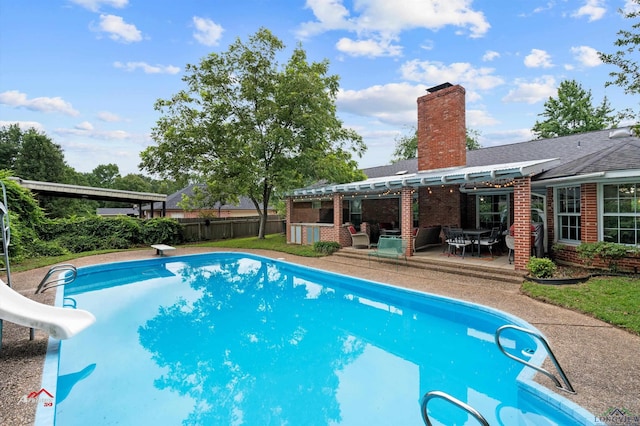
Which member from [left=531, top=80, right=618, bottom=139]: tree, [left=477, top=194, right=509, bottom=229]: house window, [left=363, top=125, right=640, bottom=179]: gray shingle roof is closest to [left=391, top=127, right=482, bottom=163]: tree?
[left=531, top=80, right=618, bottom=139]: tree

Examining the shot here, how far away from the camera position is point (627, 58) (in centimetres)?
672

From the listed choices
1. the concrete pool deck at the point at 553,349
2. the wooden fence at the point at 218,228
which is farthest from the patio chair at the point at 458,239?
the wooden fence at the point at 218,228

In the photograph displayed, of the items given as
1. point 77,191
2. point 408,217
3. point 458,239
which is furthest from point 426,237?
point 77,191

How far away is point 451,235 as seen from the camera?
11.1 metres

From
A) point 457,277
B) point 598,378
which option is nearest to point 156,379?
point 598,378

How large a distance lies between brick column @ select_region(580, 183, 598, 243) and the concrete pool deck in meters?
2.67

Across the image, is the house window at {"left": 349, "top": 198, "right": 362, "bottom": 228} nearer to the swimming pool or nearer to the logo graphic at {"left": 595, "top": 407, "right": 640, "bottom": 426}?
the swimming pool

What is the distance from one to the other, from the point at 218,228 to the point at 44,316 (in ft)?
56.4

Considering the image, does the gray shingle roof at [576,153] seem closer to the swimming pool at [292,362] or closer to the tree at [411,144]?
the swimming pool at [292,362]

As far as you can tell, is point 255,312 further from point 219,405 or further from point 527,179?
point 527,179

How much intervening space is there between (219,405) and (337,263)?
844cm

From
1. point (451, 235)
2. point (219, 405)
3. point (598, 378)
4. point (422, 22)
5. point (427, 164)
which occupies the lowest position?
point (219, 405)

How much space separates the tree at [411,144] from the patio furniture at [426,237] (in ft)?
76.8

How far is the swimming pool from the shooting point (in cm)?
381
